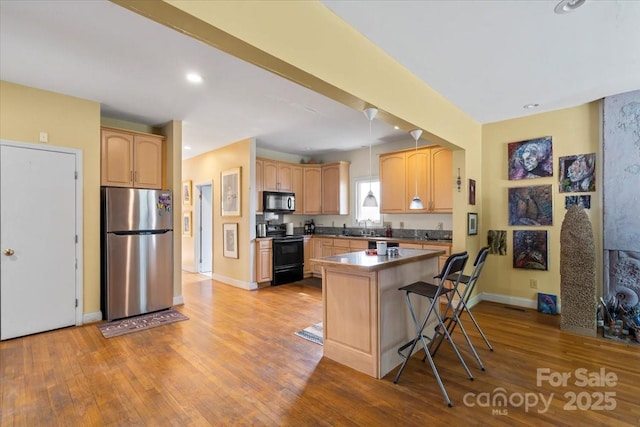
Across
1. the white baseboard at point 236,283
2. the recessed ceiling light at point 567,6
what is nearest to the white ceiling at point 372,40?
the recessed ceiling light at point 567,6

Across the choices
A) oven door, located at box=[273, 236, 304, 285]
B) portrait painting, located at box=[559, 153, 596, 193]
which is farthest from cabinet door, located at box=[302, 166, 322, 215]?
portrait painting, located at box=[559, 153, 596, 193]

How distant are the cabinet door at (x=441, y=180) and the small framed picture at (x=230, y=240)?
3695mm

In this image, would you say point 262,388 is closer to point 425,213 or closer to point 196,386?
point 196,386

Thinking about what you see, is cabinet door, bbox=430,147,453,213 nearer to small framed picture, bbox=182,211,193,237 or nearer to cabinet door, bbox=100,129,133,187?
cabinet door, bbox=100,129,133,187

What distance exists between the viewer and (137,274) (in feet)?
13.4

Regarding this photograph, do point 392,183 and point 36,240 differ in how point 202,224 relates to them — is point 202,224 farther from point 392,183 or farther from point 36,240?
point 392,183

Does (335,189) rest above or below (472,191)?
above

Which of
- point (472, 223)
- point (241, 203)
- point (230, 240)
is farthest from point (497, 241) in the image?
point (230, 240)

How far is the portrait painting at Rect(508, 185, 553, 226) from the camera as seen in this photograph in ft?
13.7

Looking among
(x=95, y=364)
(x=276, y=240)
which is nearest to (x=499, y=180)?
(x=276, y=240)

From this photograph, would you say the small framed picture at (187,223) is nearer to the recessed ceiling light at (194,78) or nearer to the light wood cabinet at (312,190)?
the light wood cabinet at (312,190)

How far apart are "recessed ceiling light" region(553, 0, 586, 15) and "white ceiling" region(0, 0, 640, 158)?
0.16 feet

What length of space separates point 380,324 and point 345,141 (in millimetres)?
4104

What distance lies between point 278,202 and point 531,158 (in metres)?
4.41
